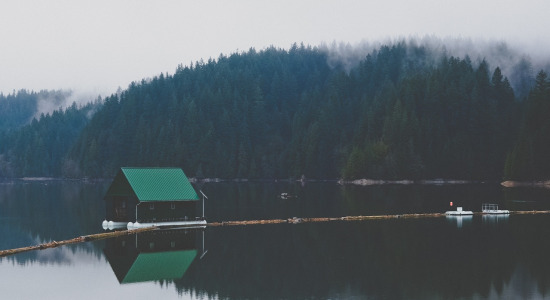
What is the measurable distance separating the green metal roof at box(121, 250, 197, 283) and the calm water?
7 centimetres

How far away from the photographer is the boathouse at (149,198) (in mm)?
64750

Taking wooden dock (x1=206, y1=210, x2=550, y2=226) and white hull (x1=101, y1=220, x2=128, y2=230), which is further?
wooden dock (x1=206, y1=210, x2=550, y2=226)

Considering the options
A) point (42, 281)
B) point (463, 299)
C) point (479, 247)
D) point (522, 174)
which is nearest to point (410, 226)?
point (479, 247)

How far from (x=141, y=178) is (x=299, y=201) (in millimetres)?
43033

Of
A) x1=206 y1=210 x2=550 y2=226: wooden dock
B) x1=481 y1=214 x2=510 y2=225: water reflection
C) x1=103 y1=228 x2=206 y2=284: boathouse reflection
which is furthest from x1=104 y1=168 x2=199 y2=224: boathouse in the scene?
x1=481 y1=214 x2=510 y2=225: water reflection

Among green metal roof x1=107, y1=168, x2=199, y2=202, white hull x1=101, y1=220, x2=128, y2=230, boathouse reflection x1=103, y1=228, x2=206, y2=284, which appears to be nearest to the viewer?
boathouse reflection x1=103, y1=228, x2=206, y2=284

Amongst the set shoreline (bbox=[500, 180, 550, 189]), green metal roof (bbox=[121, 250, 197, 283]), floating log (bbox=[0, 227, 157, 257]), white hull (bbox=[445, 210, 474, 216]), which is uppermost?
floating log (bbox=[0, 227, 157, 257])

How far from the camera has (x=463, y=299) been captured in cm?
3491

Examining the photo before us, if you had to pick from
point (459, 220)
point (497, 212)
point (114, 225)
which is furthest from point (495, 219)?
point (114, 225)

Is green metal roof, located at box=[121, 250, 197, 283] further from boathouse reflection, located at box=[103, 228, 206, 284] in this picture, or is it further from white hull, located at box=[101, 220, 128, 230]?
white hull, located at box=[101, 220, 128, 230]

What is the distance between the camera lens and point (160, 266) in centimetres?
4534

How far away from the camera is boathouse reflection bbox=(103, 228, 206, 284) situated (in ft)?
140

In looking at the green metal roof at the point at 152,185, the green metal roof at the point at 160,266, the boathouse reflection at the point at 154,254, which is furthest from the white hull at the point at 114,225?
the green metal roof at the point at 160,266

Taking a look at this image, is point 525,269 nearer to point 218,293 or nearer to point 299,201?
point 218,293
